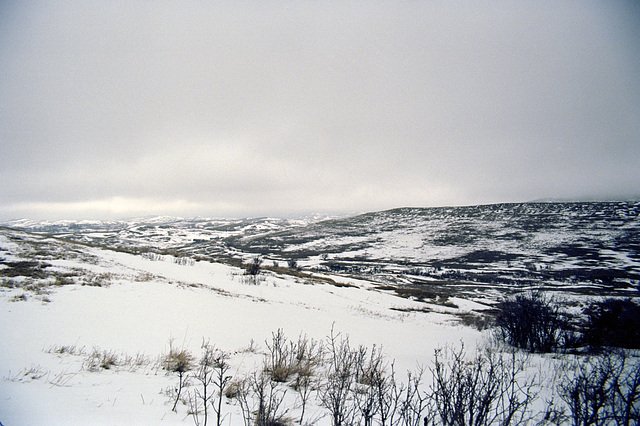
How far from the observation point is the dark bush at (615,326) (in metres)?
7.97

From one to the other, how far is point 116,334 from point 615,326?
14.4 m

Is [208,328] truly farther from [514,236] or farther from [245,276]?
[514,236]

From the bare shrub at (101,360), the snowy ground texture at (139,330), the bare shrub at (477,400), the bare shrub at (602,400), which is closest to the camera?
the bare shrub at (477,400)

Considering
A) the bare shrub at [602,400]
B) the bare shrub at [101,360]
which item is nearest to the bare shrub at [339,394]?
the bare shrub at [602,400]

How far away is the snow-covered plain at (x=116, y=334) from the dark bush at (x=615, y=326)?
391 cm

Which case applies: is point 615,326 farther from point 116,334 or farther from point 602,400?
point 116,334

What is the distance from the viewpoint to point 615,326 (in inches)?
333

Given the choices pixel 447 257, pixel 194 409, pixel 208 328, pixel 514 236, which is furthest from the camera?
pixel 514 236

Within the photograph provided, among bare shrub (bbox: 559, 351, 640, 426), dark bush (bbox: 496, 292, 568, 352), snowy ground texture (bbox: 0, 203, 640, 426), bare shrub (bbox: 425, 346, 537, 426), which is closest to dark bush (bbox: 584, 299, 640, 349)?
dark bush (bbox: 496, 292, 568, 352)

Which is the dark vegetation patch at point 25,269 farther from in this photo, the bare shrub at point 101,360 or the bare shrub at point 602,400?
the bare shrub at point 602,400

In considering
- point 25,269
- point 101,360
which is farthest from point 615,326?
point 25,269

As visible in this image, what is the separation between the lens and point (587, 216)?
3996 inches

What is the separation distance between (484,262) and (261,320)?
7661 cm

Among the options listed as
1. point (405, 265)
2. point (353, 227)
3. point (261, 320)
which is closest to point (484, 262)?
point (405, 265)
